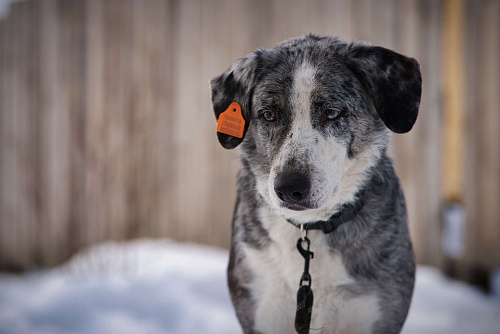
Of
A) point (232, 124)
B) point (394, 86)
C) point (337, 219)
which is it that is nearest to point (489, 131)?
point (394, 86)

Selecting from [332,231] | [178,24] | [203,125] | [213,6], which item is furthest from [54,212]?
[332,231]

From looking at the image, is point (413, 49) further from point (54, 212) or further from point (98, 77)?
point (54, 212)

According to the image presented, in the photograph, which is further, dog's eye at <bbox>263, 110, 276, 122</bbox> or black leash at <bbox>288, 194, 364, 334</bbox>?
dog's eye at <bbox>263, 110, 276, 122</bbox>

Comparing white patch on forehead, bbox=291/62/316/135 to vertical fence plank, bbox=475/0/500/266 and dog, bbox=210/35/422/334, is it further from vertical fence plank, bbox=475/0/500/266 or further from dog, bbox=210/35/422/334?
vertical fence plank, bbox=475/0/500/266

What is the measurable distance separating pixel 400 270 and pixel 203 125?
107 inches

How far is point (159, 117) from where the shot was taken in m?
4.15

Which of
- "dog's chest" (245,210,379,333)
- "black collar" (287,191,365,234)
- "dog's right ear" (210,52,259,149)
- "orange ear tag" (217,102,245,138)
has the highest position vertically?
"dog's right ear" (210,52,259,149)

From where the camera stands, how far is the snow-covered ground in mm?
2826

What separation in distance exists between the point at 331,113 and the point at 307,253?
1.90ft

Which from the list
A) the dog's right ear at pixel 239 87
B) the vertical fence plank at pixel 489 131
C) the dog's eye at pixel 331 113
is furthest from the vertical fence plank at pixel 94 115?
the vertical fence plank at pixel 489 131

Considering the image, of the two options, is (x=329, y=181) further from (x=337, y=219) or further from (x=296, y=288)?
(x=296, y=288)

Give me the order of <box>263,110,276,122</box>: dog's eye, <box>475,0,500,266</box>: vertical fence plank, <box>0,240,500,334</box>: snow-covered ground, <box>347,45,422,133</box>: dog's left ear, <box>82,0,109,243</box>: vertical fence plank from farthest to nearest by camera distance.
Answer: <box>82,0,109,243</box>: vertical fence plank → <box>475,0,500,266</box>: vertical fence plank → <box>0,240,500,334</box>: snow-covered ground → <box>263,110,276,122</box>: dog's eye → <box>347,45,422,133</box>: dog's left ear

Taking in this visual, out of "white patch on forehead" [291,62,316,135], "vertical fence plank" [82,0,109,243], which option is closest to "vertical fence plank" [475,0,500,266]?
"white patch on forehead" [291,62,316,135]

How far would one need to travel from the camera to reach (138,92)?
13.8 feet
